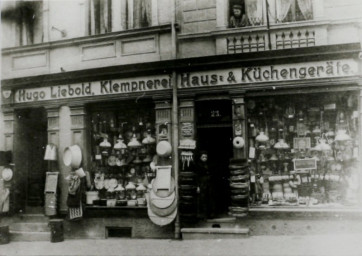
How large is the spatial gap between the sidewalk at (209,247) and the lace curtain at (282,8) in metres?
4.83

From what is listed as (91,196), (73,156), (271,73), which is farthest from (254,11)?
(91,196)

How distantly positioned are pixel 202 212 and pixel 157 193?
112 cm

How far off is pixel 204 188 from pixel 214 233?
3.70ft

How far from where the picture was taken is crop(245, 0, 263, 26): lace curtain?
10297mm

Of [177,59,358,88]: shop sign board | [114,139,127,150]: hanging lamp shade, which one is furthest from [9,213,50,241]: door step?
[177,59,358,88]: shop sign board

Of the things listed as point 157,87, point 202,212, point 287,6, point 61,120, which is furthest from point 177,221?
point 287,6

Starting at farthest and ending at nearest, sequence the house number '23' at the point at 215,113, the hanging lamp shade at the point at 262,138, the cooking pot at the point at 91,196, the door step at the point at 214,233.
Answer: the cooking pot at the point at 91,196 < the house number '23' at the point at 215,113 < the hanging lamp shade at the point at 262,138 < the door step at the point at 214,233

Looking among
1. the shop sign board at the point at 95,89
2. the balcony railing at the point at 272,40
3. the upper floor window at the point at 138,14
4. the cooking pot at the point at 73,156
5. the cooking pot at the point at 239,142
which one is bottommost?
the cooking pot at the point at 73,156

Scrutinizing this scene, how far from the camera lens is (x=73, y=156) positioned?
11.0 meters

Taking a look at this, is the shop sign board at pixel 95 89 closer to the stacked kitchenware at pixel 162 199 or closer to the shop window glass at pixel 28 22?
the shop window glass at pixel 28 22

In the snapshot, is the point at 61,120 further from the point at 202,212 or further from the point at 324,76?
the point at 324,76

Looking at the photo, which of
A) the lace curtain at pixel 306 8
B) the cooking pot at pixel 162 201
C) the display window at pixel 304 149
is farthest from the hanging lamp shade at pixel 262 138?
the lace curtain at pixel 306 8

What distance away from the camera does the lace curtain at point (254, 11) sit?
33.8 ft

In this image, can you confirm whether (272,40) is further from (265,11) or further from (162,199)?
(162,199)
